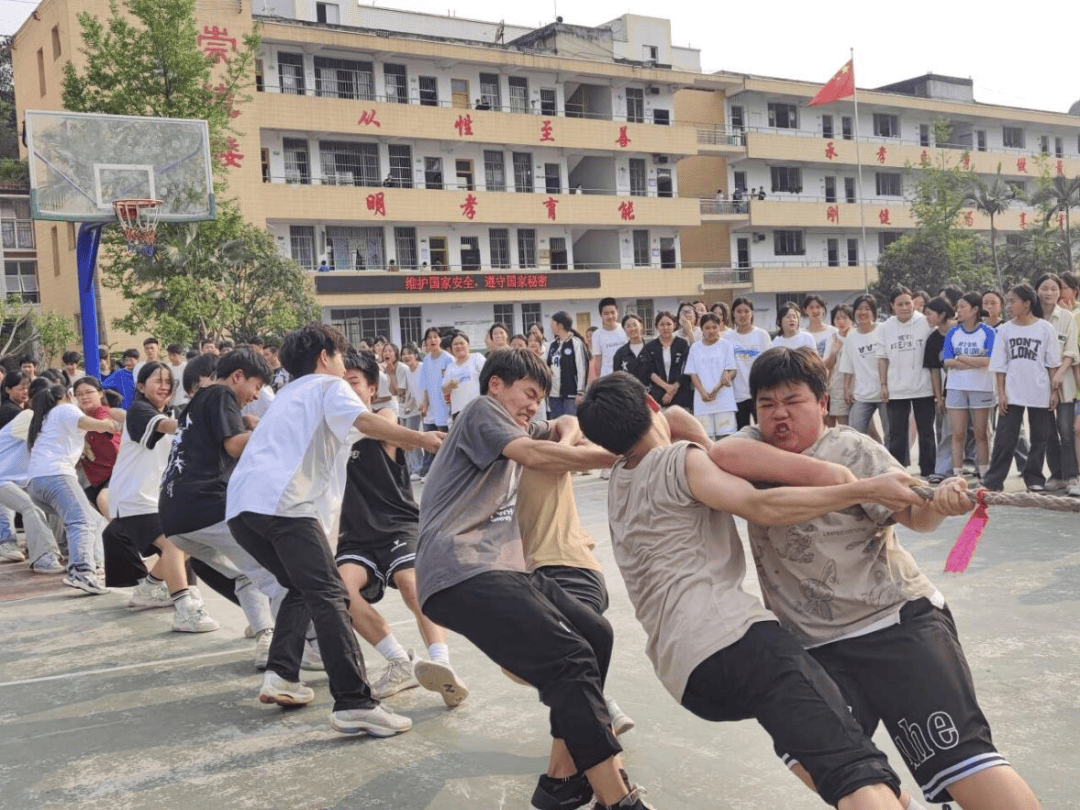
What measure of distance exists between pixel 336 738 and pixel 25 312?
101ft

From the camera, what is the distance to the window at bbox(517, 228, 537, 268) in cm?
3774

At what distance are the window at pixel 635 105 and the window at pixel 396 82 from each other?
28.7 feet

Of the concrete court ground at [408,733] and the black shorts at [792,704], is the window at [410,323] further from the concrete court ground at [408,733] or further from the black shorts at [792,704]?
the black shorts at [792,704]

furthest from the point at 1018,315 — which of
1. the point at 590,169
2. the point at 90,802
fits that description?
the point at 590,169

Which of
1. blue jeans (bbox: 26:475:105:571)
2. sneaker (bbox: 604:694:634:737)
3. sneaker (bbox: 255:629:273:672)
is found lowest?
sneaker (bbox: 255:629:273:672)

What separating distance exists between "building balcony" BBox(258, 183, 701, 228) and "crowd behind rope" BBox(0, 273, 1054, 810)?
21.1 meters

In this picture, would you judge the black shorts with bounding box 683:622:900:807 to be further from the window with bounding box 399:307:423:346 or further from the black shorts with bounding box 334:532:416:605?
the window with bounding box 399:307:423:346

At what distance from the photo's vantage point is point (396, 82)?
3531 centimetres

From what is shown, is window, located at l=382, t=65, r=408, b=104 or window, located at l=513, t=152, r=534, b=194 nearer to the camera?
window, located at l=382, t=65, r=408, b=104

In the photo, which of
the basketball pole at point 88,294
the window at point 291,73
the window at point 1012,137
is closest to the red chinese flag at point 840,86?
the window at point 291,73

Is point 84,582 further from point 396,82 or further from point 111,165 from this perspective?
point 396,82

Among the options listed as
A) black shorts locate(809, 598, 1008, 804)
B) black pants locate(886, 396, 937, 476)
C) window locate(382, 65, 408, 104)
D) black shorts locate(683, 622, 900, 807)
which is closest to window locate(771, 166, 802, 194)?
window locate(382, 65, 408, 104)

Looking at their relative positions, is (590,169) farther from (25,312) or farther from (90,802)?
(90,802)

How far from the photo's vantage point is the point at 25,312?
104 feet
